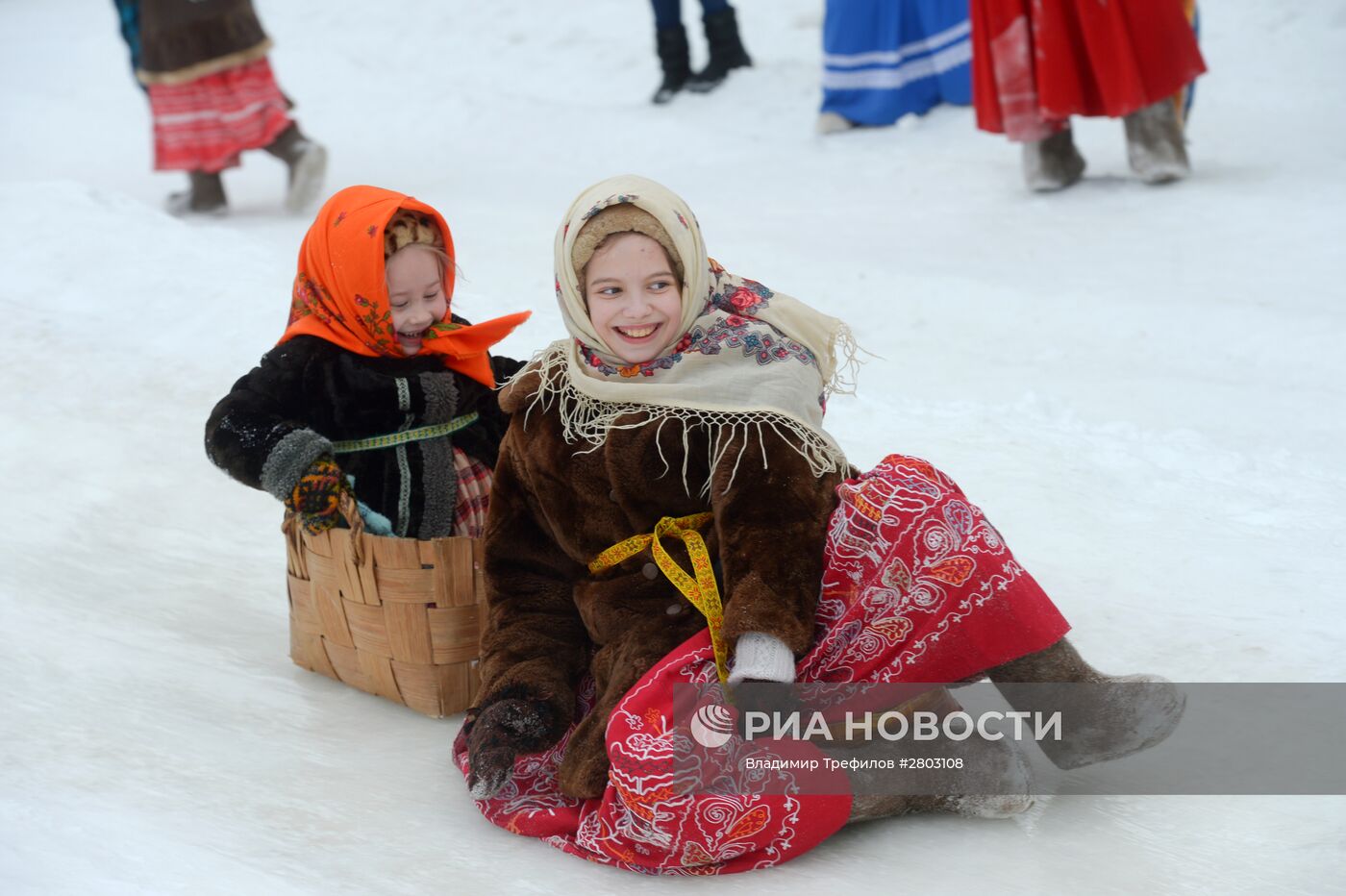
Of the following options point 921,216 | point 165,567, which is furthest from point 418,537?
point 921,216

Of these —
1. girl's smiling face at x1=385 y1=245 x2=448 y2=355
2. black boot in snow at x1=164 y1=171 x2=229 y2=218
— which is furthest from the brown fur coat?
black boot in snow at x1=164 y1=171 x2=229 y2=218

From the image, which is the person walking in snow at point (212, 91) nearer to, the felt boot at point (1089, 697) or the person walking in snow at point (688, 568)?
the person walking in snow at point (688, 568)

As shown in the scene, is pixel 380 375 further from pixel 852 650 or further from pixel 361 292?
pixel 852 650

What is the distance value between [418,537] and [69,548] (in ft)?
2.82

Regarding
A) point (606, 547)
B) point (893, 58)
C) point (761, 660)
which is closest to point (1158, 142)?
point (893, 58)

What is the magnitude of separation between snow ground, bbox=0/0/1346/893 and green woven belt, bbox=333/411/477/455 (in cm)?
40

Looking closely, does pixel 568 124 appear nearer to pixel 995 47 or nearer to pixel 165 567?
pixel 995 47

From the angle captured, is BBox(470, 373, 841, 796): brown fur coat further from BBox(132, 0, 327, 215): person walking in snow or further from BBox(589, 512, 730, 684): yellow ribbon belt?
BBox(132, 0, 327, 215): person walking in snow

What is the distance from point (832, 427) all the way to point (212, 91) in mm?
3527

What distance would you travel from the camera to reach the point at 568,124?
733 centimetres

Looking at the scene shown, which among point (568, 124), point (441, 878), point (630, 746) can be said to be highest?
point (630, 746)

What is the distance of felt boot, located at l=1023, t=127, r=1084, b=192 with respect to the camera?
521 centimetres

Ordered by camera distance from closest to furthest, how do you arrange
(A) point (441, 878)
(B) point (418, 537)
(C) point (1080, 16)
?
(A) point (441, 878)
(B) point (418, 537)
(C) point (1080, 16)

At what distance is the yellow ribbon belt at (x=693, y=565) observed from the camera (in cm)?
176
